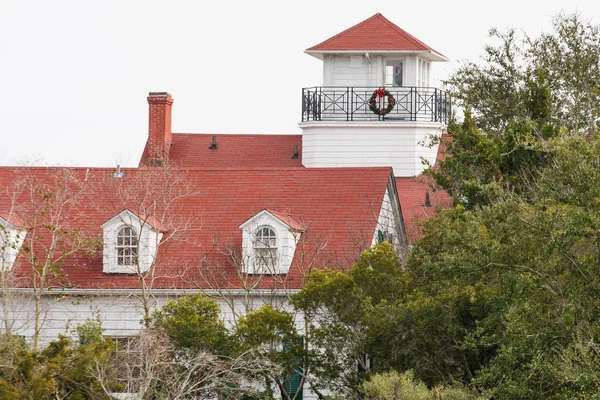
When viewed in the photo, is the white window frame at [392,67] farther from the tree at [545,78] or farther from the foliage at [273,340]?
the foliage at [273,340]

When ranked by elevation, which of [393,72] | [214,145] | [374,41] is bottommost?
[214,145]

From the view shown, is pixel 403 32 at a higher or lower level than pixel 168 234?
higher

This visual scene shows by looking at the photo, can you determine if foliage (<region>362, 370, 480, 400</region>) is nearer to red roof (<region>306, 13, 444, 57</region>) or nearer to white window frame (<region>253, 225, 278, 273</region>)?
white window frame (<region>253, 225, 278, 273</region>)

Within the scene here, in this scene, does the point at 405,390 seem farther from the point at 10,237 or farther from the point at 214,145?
the point at 214,145

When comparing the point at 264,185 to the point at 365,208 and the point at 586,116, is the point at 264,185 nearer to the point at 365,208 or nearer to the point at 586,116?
the point at 365,208

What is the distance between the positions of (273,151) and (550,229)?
27023 mm

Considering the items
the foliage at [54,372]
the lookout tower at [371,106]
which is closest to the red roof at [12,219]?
the foliage at [54,372]

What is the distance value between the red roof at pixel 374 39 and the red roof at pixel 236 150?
3.48 metres

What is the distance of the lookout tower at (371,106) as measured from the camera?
1805 inches

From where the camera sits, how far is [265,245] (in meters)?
30.7

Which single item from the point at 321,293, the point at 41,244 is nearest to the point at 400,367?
the point at 321,293

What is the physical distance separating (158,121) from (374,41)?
24.8 feet

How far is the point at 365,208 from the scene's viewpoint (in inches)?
1271

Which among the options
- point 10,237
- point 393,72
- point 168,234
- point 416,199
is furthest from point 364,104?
point 10,237
